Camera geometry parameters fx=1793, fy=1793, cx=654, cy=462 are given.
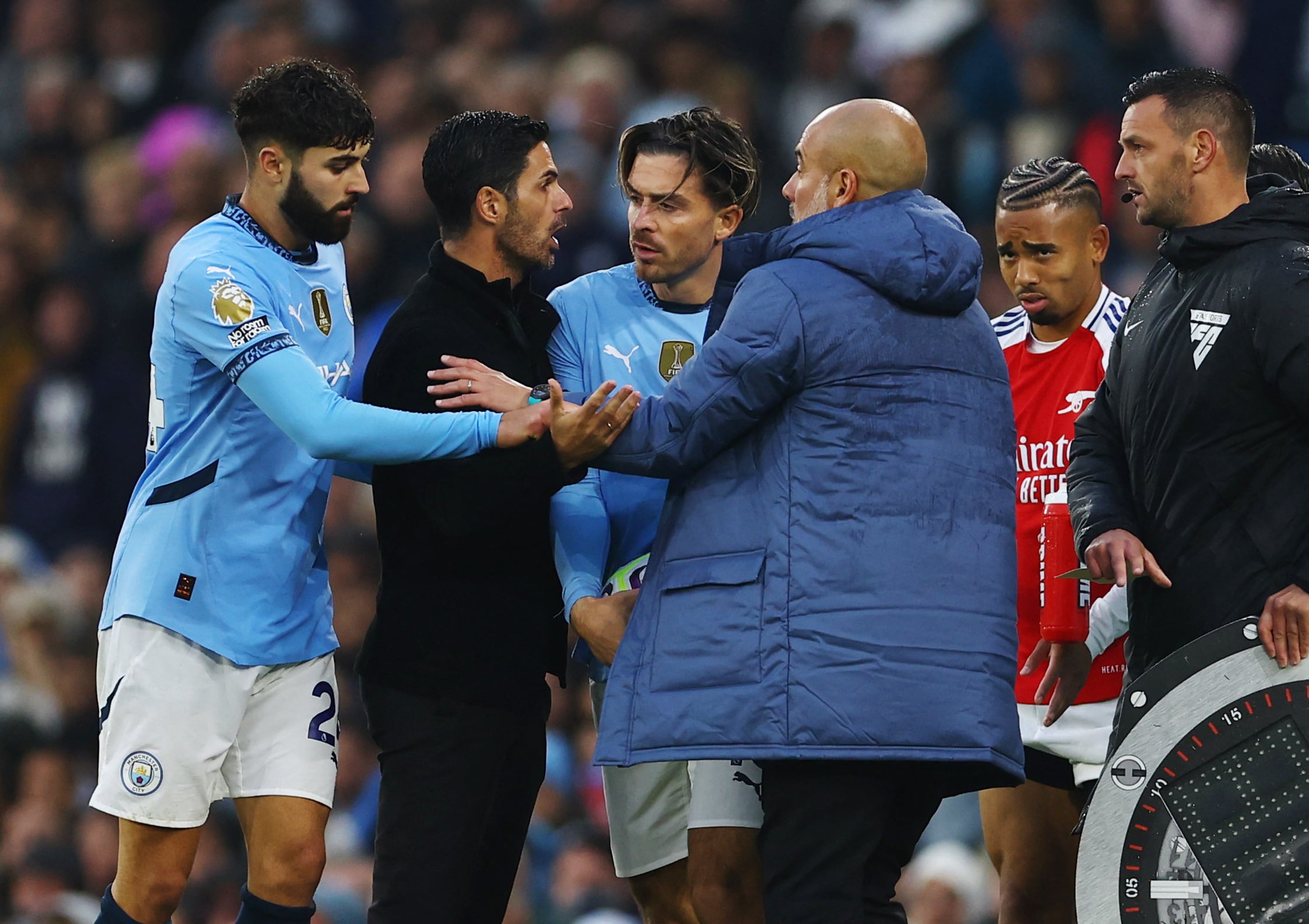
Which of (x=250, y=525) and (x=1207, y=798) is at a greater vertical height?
(x=250, y=525)

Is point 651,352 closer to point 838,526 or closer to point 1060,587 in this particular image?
point 838,526

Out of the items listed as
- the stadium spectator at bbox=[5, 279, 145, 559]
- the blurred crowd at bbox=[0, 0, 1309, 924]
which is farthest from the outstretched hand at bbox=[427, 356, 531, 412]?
the stadium spectator at bbox=[5, 279, 145, 559]

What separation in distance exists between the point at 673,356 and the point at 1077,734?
4.29 feet

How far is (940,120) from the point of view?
820 cm

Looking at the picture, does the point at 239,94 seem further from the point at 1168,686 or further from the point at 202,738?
the point at 1168,686

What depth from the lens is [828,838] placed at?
3.31 metres

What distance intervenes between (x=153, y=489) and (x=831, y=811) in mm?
1624

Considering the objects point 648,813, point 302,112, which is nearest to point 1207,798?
point 648,813

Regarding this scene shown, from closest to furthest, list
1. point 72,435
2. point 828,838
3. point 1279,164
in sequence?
point 828,838, point 1279,164, point 72,435

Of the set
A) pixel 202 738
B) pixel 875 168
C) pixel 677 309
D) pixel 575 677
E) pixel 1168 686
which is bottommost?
pixel 575 677

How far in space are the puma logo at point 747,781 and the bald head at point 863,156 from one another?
1.16 m

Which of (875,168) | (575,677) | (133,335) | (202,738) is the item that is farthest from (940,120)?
(202,738)

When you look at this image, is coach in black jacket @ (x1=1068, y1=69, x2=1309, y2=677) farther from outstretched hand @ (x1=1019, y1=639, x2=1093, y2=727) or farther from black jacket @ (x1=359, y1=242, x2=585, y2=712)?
black jacket @ (x1=359, y1=242, x2=585, y2=712)

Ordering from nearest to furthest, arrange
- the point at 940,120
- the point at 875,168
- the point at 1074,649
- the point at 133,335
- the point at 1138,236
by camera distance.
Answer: the point at 875,168
the point at 1074,649
the point at 1138,236
the point at 940,120
the point at 133,335
